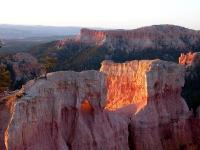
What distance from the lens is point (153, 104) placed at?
35625 mm

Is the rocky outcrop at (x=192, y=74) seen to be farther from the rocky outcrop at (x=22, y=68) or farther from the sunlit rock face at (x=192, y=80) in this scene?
the rocky outcrop at (x=22, y=68)

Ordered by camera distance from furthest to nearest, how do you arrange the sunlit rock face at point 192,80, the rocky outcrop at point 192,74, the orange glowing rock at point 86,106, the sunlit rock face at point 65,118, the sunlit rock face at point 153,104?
the rocky outcrop at point 192,74 < the sunlit rock face at point 192,80 < the sunlit rock face at point 153,104 < the orange glowing rock at point 86,106 < the sunlit rock face at point 65,118

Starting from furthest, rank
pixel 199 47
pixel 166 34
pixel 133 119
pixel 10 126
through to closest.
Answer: pixel 166 34
pixel 199 47
pixel 133 119
pixel 10 126

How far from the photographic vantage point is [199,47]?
13088 cm

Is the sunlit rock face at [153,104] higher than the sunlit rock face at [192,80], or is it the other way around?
the sunlit rock face at [153,104]

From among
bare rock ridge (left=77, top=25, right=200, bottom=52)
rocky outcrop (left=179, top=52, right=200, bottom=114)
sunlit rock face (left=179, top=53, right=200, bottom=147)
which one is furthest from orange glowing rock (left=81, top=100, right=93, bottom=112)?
bare rock ridge (left=77, top=25, right=200, bottom=52)

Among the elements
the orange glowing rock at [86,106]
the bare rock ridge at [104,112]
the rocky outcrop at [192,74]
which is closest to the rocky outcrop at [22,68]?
the rocky outcrop at [192,74]

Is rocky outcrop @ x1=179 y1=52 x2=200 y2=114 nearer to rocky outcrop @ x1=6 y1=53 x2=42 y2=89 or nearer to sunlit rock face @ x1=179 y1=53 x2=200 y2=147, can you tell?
sunlit rock face @ x1=179 y1=53 x2=200 y2=147

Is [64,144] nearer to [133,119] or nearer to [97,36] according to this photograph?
[133,119]

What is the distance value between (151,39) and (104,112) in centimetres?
10764

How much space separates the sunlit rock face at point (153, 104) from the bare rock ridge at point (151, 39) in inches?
3838

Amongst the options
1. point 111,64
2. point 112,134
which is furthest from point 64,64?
point 112,134

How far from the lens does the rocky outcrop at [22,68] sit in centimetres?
6594

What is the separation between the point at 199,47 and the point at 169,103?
96728mm
